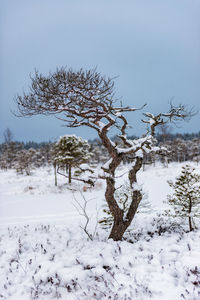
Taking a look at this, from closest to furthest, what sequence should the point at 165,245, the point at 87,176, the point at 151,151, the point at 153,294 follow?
the point at 153,294 → the point at 165,245 → the point at 87,176 → the point at 151,151

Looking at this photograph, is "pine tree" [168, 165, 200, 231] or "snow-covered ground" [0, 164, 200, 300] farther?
"pine tree" [168, 165, 200, 231]

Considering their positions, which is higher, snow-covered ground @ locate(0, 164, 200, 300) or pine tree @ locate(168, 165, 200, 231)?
pine tree @ locate(168, 165, 200, 231)

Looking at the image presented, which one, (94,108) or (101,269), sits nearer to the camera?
(101,269)

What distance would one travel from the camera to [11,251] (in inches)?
207

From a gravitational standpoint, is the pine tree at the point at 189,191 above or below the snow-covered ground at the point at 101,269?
above

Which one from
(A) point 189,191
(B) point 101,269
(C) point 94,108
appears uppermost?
(C) point 94,108

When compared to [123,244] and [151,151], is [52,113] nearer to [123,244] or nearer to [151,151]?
[151,151]

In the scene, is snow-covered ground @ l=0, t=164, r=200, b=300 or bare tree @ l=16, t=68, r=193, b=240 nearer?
snow-covered ground @ l=0, t=164, r=200, b=300

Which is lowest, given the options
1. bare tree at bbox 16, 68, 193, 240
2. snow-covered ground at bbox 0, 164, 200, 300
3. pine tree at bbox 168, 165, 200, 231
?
snow-covered ground at bbox 0, 164, 200, 300

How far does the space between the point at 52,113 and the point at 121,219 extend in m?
4.45

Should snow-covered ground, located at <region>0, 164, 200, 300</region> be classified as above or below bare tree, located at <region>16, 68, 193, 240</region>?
below

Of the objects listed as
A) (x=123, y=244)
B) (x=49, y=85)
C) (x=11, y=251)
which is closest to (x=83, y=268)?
(x=123, y=244)

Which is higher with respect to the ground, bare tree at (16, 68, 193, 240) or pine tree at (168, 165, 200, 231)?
bare tree at (16, 68, 193, 240)

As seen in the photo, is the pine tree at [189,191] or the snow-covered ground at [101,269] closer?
the snow-covered ground at [101,269]
